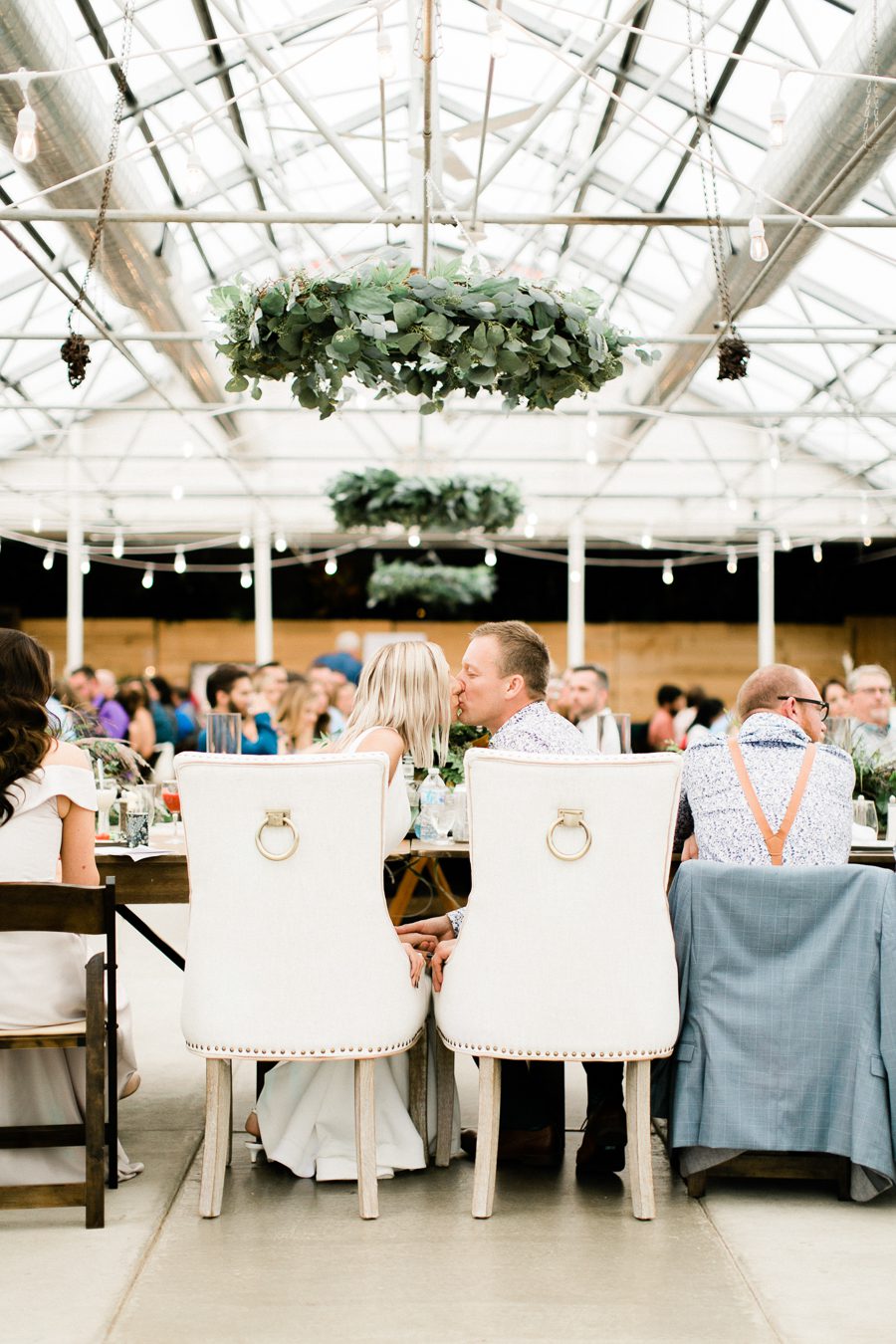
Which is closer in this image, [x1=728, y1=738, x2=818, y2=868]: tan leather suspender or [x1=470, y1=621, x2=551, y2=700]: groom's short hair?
[x1=728, y1=738, x2=818, y2=868]: tan leather suspender

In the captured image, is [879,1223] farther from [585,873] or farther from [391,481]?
[391,481]

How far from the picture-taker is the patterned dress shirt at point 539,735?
336 cm

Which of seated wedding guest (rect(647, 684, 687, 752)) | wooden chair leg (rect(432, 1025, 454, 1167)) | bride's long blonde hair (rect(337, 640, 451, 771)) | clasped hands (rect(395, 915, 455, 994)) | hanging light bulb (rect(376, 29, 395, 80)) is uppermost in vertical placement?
hanging light bulb (rect(376, 29, 395, 80))

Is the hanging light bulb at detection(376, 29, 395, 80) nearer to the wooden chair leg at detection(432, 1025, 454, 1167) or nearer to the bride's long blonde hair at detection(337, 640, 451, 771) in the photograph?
the bride's long blonde hair at detection(337, 640, 451, 771)

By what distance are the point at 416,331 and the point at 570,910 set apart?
5.71ft

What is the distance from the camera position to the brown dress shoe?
328 centimetres

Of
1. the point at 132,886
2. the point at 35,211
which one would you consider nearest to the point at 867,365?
the point at 35,211

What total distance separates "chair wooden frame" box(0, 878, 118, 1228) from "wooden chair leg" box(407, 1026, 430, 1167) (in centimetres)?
77

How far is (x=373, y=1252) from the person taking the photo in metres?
2.71

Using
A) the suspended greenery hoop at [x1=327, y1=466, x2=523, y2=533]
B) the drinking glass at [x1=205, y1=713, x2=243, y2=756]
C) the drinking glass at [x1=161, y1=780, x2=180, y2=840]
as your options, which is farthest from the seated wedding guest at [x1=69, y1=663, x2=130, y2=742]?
the drinking glass at [x1=205, y1=713, x2=243, y2=756]

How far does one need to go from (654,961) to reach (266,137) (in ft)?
29.4

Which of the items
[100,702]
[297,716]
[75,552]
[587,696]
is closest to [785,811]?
[587,696]

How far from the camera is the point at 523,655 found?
3.44 metres

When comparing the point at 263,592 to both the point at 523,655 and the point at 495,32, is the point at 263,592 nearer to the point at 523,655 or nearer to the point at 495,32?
the point at 495,32
